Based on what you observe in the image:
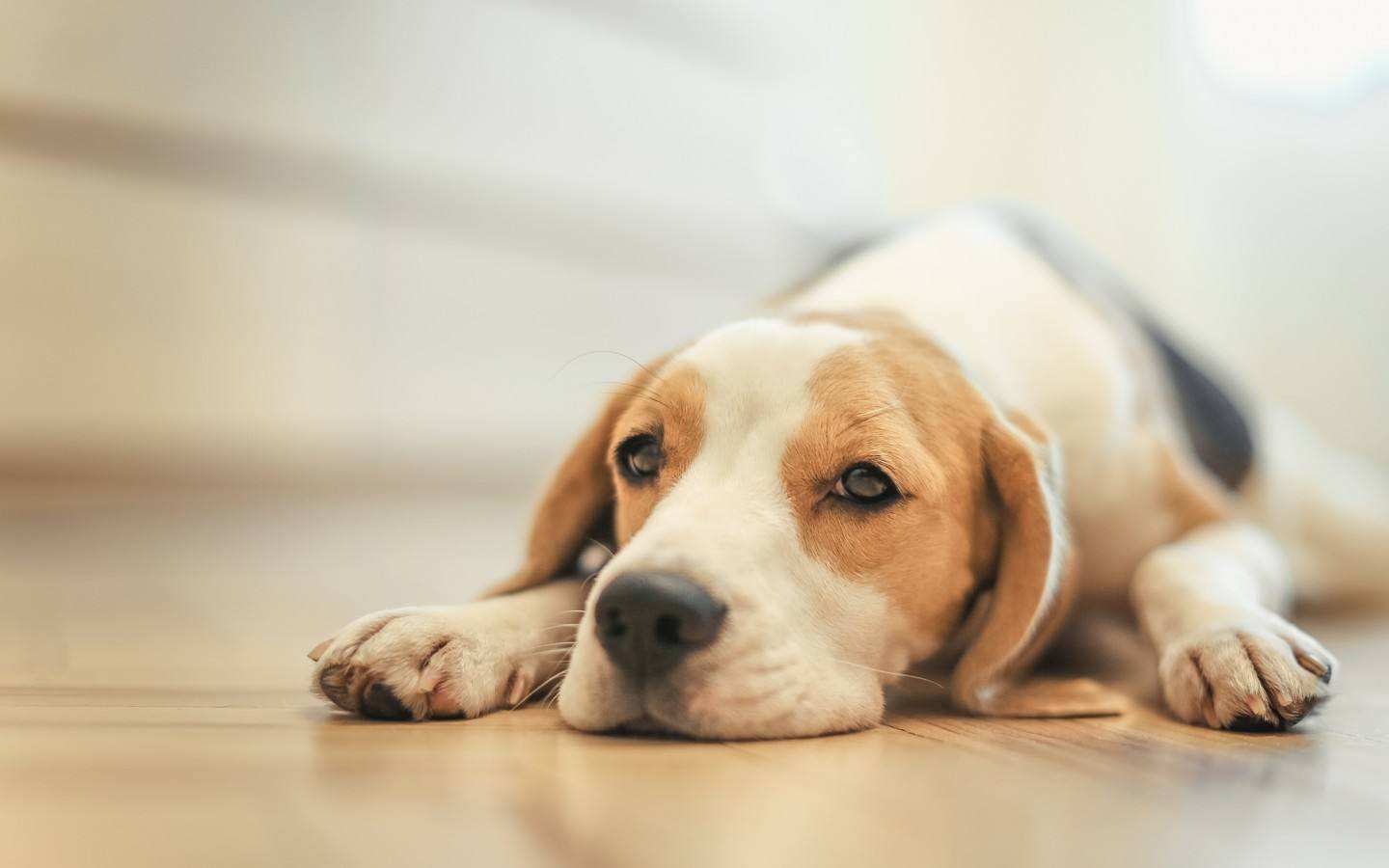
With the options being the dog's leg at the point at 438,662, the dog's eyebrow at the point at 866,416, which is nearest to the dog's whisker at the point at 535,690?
the dog's leg at the point at 438,662

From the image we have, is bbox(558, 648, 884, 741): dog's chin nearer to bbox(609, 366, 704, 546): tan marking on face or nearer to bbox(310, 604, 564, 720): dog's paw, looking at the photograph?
bbox(310, 604, 564, 720): dog's paw

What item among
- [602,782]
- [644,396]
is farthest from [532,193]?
[602,782]

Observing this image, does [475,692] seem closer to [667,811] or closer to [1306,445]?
[667,811]

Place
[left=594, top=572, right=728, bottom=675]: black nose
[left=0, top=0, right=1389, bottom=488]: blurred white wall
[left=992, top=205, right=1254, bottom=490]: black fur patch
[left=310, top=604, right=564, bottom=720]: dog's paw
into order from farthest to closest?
[left=0, top=0, right=1389, bottom=488]: blurred white wall, [left=992, top=205, right=1254, bottom=490]: black fur patch, [left=310, top=604, right=564, bottom=720]: dog's paw, [left=594, top=572, right=728, bottom=675]: black nose

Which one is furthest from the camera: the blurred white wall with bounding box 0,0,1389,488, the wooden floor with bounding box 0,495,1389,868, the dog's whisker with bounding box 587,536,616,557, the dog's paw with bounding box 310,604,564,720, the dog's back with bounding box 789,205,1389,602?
the blurred white wall with bounding box 0,0,1389,488

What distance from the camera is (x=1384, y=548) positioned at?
11.1 ft

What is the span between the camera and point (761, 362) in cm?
179

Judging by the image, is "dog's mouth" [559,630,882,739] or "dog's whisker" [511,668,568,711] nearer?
"dog's mouth" [559,630,882,739]

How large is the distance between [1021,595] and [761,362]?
0.55 meters

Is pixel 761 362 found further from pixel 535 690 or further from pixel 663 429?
pixel 535 690

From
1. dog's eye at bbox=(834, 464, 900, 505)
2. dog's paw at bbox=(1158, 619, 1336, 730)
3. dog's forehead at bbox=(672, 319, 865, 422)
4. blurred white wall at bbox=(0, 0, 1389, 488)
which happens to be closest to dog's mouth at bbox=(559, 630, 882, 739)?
dog's eye at bbox=(834, 464, 900, 505)

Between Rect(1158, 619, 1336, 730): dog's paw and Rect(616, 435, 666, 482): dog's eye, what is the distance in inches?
33.1

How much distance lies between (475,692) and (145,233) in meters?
2.60

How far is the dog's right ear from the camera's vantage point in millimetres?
2057
